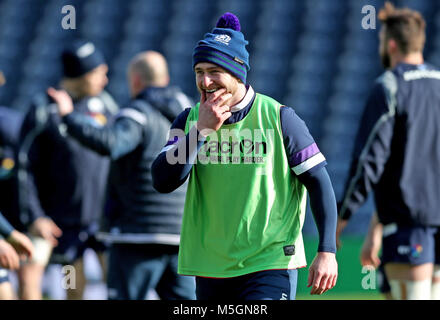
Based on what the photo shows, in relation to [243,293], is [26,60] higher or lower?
higher

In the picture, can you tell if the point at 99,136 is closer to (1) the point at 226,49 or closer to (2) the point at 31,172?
(1) the point at 226,49

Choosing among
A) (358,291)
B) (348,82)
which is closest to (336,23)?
(348,82)

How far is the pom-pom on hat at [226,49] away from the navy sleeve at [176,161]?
33cm

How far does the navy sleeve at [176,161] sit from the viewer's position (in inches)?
131

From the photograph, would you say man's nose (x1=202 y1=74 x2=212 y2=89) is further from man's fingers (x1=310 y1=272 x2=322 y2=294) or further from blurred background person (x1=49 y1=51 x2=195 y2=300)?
blurred background person (x1=49 y1=51 x2=195 y2=300)

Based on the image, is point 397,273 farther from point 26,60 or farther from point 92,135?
point 26,60

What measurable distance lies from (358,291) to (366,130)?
483 cm

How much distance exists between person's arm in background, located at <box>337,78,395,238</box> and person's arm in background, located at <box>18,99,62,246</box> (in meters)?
2.67

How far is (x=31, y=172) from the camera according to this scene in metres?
6.64

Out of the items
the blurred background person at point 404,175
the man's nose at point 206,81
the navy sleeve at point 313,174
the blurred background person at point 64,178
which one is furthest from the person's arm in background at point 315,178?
the blurred background person at point 64,178

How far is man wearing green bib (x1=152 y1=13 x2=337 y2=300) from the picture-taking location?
343 cm

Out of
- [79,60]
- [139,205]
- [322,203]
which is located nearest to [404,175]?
[322,203]

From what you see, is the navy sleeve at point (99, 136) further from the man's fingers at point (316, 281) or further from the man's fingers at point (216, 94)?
the man's fingers at point (316, 281)

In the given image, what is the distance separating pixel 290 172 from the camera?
11.5 ft
